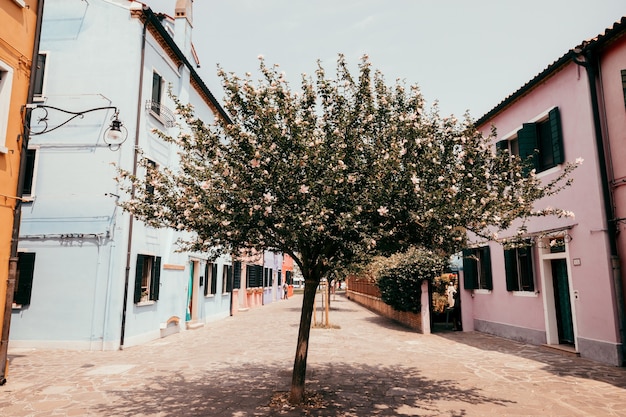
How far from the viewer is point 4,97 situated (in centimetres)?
774

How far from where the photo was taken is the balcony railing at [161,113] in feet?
44.9

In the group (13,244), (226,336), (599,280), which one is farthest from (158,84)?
(599,280)

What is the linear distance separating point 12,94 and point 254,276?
2144cm

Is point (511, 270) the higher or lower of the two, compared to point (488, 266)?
lower

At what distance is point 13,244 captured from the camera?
26.0ft

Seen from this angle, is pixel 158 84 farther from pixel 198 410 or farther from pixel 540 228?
pixel 540 228

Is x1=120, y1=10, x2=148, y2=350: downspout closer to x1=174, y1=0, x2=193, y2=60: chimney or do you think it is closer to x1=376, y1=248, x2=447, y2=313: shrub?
x1=174, y1=0, x2=193, y2=60: chimney

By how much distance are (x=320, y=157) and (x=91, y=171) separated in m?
9.36

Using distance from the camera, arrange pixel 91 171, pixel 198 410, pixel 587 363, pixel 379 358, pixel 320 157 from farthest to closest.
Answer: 1. pixel 91 171
2. pixel 379 358
3. pixel 587 363
4. pixel 198 410
5. pixel 320 157

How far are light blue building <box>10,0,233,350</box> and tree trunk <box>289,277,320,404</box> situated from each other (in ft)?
22.8

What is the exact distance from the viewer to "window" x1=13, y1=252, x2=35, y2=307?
11.7 metres

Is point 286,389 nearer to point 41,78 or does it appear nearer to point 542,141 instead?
point 542,141

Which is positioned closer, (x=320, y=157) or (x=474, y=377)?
(x=320, y=157)

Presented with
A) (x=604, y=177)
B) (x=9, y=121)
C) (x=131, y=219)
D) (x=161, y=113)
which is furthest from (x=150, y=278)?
(x=604, y=177)
